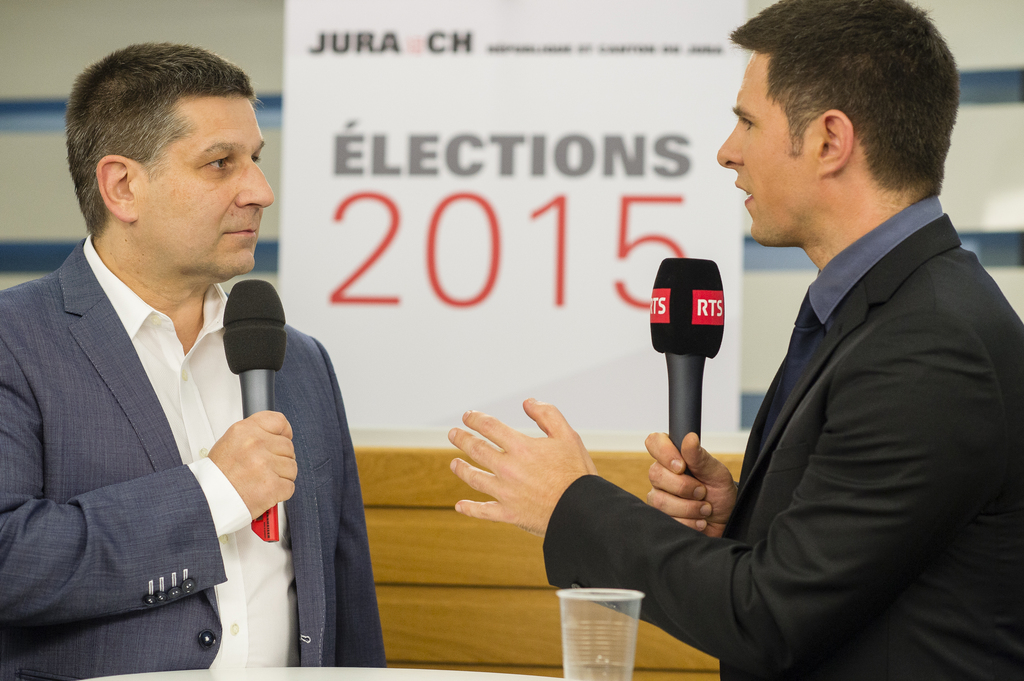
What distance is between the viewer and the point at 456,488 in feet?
9.41

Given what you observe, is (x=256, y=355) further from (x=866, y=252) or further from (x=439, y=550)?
(x=439, y=550)

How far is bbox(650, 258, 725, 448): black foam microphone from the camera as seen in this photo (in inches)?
62.8

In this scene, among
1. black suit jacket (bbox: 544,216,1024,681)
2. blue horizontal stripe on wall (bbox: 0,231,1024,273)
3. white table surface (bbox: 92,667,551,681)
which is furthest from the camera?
blue horizontal stripe on wall (bbox: 0,231,1024,273)

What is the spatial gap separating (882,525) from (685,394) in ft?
1.59

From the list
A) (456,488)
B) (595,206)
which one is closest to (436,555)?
(456,488)

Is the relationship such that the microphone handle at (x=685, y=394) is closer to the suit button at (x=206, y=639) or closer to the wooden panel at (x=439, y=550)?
the suit button at (x=206, y=639)

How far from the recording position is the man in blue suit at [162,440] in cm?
155

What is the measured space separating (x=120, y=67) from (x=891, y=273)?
5.09ft

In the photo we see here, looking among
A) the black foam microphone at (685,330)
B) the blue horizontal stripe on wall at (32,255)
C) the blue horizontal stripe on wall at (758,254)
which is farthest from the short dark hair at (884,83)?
the blue horizontal stripe on wall at (32,255)

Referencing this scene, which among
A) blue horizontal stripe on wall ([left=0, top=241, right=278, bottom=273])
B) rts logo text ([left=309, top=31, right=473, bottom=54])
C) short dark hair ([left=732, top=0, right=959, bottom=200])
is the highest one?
rts logo text ([left=309, top=31, right=473, bottom=54])

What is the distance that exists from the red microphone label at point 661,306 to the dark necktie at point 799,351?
22 cm

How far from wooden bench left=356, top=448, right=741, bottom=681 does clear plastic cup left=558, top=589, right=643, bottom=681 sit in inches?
69.6

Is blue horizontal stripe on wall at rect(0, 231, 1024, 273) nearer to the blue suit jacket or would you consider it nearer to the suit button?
the blue suit jacket

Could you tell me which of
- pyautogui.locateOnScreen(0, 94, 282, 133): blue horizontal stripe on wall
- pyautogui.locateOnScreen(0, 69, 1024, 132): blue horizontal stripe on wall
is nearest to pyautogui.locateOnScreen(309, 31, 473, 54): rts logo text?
pyautogui.locateOnScreen(0, 69, 1024, 132): blue horizontal stripe on wall
